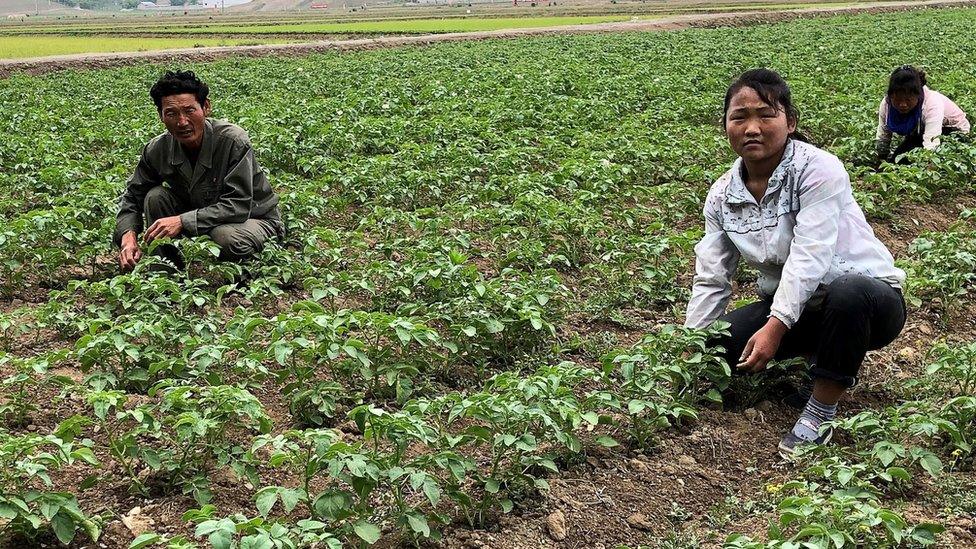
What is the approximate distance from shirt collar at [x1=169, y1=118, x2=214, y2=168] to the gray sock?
12.5ft

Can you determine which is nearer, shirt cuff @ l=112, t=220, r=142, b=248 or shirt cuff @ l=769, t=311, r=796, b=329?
shirt cuff @ l=769, t=311, r=796, b=329

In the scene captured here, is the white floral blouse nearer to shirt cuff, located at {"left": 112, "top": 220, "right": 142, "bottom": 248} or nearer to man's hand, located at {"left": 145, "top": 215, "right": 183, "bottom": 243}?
man's hand, located at {"left": 145, "top": 215, "right": 183, "bottom": 243}

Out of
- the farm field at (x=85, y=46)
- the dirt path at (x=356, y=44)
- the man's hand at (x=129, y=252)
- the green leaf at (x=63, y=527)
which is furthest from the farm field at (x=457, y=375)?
the farm field at (x=85, y=46)

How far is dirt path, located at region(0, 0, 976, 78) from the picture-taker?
72.8 ft

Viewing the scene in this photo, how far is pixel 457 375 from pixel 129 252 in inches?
91.3

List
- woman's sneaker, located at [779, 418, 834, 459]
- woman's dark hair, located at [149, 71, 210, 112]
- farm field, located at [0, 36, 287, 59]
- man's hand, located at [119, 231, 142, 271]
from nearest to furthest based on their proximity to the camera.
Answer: woman's sneaker, located at [779, 418, 834, 459]
woman's dark hair, located at [149, 71, 210, 112]
man's hand, located at [119, 231, 142, 271]
farm field, located at [0, 36, 287, 59]

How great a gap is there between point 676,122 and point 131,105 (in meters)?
8.01

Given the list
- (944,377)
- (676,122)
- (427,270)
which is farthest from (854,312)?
(676,122)

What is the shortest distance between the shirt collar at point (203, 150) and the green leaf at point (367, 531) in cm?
349

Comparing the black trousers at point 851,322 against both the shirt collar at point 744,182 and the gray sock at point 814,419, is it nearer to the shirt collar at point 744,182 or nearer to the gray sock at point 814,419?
the gray sock at point 814,419

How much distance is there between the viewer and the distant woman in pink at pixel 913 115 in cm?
790

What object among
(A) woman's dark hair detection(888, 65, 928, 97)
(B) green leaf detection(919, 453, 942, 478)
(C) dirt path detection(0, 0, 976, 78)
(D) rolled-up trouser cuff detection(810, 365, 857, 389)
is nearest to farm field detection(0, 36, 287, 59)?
(C) dirt path detection(0, 0, 976, 78)

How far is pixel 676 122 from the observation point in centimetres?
1111

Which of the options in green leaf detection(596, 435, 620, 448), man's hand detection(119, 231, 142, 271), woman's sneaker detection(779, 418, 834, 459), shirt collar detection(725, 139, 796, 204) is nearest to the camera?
green leaf detection(596, 435, 620, 448)
